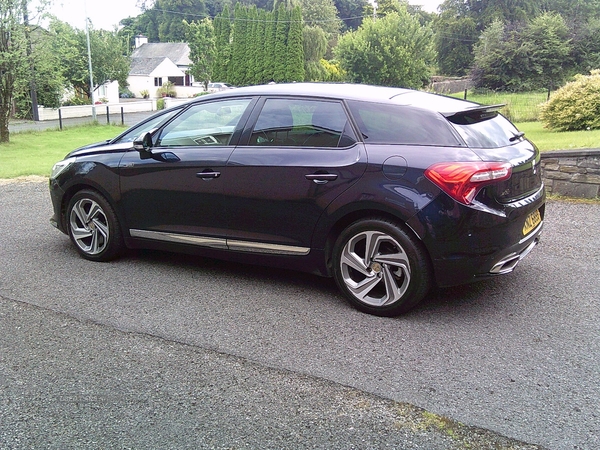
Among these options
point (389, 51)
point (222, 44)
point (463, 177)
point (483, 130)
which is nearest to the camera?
point (463, 177)

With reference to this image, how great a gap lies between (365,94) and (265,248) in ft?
4.90

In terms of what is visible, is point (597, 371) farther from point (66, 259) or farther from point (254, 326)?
point (66, 259)

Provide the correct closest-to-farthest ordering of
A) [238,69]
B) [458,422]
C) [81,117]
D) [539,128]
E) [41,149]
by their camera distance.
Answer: [458,422] < [539,128] < [41,149] < [81,117] < [238,69]

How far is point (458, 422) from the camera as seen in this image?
2.95m

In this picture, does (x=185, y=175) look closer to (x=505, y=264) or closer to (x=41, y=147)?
(x=505, y=264)

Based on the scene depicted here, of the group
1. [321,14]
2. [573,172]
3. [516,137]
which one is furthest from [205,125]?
[321,14]

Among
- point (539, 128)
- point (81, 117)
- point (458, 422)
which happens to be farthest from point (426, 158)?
point (81, 117)

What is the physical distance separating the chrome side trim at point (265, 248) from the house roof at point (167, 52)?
8127 centimetres

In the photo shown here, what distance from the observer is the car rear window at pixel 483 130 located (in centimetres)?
422

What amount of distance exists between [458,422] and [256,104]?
309cm

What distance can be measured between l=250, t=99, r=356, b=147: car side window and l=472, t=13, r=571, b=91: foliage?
48.0 m

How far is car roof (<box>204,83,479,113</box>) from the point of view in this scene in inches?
178

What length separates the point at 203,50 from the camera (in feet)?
233

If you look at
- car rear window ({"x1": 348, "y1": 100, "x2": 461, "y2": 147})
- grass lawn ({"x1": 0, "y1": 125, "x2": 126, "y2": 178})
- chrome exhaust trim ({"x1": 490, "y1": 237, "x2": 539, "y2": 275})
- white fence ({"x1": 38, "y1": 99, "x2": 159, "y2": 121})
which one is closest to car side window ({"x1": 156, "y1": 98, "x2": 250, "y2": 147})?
car rear window ({"x1": 348, "y1": 100, "x2": 461, "y2": 147})
